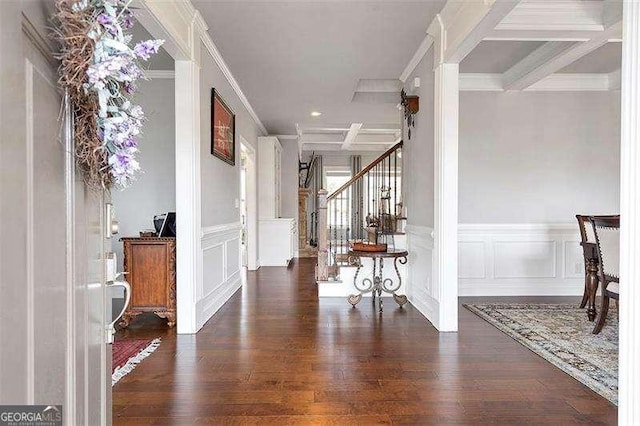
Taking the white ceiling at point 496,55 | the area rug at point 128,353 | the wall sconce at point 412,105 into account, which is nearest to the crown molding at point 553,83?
the white ceiling at point 496,55

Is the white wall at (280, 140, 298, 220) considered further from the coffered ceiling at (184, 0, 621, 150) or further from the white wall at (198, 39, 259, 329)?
the white wall at (198, 39, 259, 329)

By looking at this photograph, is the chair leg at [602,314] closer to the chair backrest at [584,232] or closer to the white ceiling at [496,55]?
the chair backrest at [584,232]

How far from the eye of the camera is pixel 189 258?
3463 mm

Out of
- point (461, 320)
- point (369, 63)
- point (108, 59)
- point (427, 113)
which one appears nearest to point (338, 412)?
point (108, 59)

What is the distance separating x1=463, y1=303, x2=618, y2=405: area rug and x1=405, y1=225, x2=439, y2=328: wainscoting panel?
57cm

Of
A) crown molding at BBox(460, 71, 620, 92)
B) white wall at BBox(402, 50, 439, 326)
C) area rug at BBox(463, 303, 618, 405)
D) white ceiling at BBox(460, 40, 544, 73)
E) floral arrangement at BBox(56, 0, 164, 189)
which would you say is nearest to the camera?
floral arrangement at BBox(56, 0, 164, 189)

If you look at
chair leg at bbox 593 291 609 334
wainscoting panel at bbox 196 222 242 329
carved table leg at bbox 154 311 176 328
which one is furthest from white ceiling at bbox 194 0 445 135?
chair leg at bbox 593 291 609 334

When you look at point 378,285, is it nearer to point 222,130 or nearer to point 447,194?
point 447,194

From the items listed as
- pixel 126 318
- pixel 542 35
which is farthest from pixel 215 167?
pixel 542 35

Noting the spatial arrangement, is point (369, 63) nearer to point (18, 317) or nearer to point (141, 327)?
point (141, 327)

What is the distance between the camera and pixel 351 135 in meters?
8.76

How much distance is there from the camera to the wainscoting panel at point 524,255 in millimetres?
5031

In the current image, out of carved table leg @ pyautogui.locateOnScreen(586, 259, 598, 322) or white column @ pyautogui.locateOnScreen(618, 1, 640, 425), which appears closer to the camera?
white column @ pyautogui.locateOnScreen(618, 1, 640, 425)

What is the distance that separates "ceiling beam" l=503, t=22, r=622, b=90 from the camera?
3.54m
